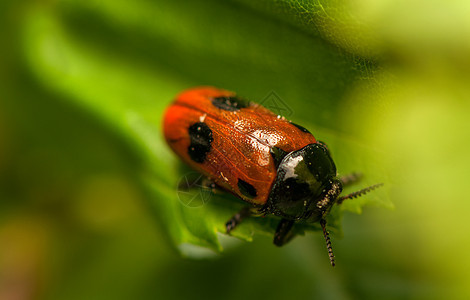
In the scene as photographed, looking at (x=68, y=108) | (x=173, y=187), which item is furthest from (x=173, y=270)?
(x=68, y=108)

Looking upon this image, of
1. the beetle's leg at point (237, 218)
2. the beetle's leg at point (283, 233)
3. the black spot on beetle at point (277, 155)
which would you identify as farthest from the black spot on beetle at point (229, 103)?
the beetle's leg at point (283, 233)

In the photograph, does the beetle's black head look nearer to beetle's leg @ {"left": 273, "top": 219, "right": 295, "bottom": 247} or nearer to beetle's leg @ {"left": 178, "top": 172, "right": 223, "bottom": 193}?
beetle's leg @ {"left": 273, "top": 219, "right": 295, "bottom": 247}

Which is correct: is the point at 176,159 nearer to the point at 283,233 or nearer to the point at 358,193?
the point at 283,233

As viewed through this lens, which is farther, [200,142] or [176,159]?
[176,159]

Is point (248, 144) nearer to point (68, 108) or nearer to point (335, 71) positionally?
point (335, 71)

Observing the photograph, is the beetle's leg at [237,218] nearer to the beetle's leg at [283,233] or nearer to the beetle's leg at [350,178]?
the beetle's leg at [283,233]

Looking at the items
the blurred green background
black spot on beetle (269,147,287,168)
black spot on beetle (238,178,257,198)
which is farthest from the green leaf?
black spot on beetle (269,147,287,168)

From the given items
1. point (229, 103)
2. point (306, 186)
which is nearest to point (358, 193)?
point (306, 186)
